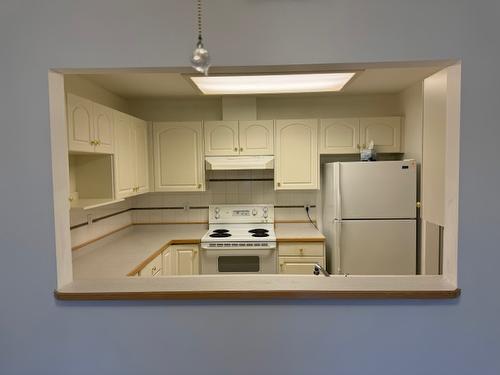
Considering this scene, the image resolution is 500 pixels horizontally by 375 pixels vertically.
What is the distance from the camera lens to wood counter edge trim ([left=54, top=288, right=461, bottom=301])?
4.09 feet

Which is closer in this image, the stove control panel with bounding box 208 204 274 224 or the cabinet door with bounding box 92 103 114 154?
the cabinet door with bounding box 92 103 114 154

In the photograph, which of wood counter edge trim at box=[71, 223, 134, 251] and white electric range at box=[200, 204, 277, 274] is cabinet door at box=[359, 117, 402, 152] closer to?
white electric range at box=[200, 204, 277, 274]

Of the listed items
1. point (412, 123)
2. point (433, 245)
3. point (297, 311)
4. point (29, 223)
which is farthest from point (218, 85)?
point (433, 245)

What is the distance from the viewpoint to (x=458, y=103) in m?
1.23

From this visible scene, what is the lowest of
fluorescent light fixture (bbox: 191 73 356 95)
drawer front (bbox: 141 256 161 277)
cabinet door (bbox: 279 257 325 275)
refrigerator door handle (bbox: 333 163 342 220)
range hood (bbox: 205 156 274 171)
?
cabinet door (bbox: 279 257 325 275)

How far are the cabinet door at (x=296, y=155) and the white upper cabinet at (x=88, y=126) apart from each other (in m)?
1.65

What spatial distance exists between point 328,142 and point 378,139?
53 cm

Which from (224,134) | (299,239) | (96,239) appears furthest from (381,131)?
(96,239)

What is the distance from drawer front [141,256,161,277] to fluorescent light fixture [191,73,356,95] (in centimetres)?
147

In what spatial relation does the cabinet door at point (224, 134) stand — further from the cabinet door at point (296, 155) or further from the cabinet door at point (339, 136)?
the cabinet door at point (339, 136)

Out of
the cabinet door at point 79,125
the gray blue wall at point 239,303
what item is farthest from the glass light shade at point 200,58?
the cabinet door at point 79,125

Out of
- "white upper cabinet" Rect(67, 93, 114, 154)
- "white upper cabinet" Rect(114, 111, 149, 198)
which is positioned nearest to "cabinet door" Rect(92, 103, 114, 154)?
"white upper cabinet" Rect(67, 93, 114, 154)

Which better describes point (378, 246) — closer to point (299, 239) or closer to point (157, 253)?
point (299, 239)

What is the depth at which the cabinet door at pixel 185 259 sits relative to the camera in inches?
118
